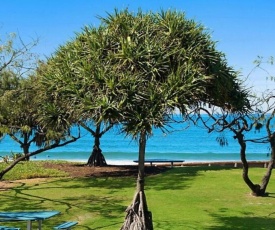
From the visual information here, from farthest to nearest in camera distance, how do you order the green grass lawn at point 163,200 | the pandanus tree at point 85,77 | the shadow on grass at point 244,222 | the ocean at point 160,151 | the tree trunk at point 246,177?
the ocean at point 160,151, the tree trunk at point 246,177, the green grass lawn at point 163,200, the shadow on grass at point 244,222, the pandanus tree at point 85,77

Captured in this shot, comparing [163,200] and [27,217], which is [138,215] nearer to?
[27,217]

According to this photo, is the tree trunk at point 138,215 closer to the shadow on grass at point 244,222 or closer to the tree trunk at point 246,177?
the shadow on grass at point 244,222

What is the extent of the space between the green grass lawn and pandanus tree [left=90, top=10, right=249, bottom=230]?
2.36 metres

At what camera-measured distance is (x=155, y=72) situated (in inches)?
351

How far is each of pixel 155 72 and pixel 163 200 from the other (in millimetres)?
Result: 6169

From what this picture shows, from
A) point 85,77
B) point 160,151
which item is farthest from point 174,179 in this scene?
point 160,151

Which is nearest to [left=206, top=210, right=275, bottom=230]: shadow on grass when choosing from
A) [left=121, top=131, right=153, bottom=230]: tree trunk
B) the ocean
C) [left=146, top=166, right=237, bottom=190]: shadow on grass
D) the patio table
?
[left=121, top=131, right=153, bottom=230]: tree trunk

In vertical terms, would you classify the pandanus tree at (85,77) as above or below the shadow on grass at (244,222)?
above

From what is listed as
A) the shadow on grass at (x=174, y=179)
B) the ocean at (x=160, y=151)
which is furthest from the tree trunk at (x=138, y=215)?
the ocean at (x=160, y=151)

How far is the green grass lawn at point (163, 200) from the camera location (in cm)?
1136

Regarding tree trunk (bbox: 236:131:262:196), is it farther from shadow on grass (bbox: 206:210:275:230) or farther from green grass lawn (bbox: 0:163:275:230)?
shadow on grass (bbox: 206:210:275:230)

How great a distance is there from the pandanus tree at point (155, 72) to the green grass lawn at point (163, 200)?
2.36 m

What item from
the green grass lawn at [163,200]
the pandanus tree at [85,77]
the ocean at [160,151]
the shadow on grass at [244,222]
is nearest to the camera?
the pandanus tree at [85,77]

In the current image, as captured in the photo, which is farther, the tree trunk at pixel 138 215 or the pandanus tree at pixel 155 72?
the tree trunk at pixel 138 215
